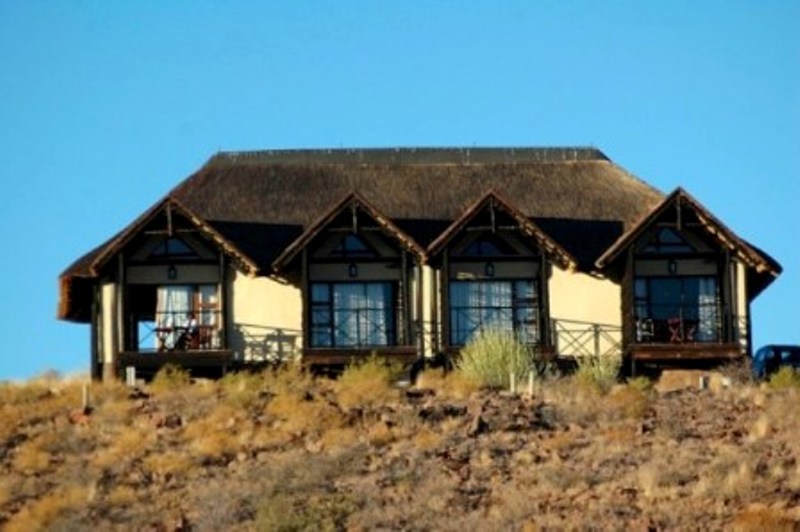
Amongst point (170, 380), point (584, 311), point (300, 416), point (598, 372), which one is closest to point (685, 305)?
point (584, 311)

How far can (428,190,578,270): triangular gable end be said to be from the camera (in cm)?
5766

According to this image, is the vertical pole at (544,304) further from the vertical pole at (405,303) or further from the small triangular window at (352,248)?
the small triangular window at (352,248)

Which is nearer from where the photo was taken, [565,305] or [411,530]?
[411,530]

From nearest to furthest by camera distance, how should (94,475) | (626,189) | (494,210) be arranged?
(94,475) < (494,210) < (626,189)

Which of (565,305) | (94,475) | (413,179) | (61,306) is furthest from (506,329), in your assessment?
(94,475)

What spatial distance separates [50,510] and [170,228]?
1510 centimetres

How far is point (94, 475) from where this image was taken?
4581cm

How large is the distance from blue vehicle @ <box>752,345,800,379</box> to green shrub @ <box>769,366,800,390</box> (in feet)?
11.1

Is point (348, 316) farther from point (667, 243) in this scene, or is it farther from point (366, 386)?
point (667, 243)

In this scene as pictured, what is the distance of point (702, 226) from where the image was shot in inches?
2288

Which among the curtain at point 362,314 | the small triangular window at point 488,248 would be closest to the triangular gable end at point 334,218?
the small triangular window at point 488,248

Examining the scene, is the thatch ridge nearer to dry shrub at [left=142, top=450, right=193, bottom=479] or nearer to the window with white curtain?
the window with white curtain

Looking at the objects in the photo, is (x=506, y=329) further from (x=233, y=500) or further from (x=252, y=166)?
(x=233, y=500)

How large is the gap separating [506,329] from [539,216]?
3.21m
